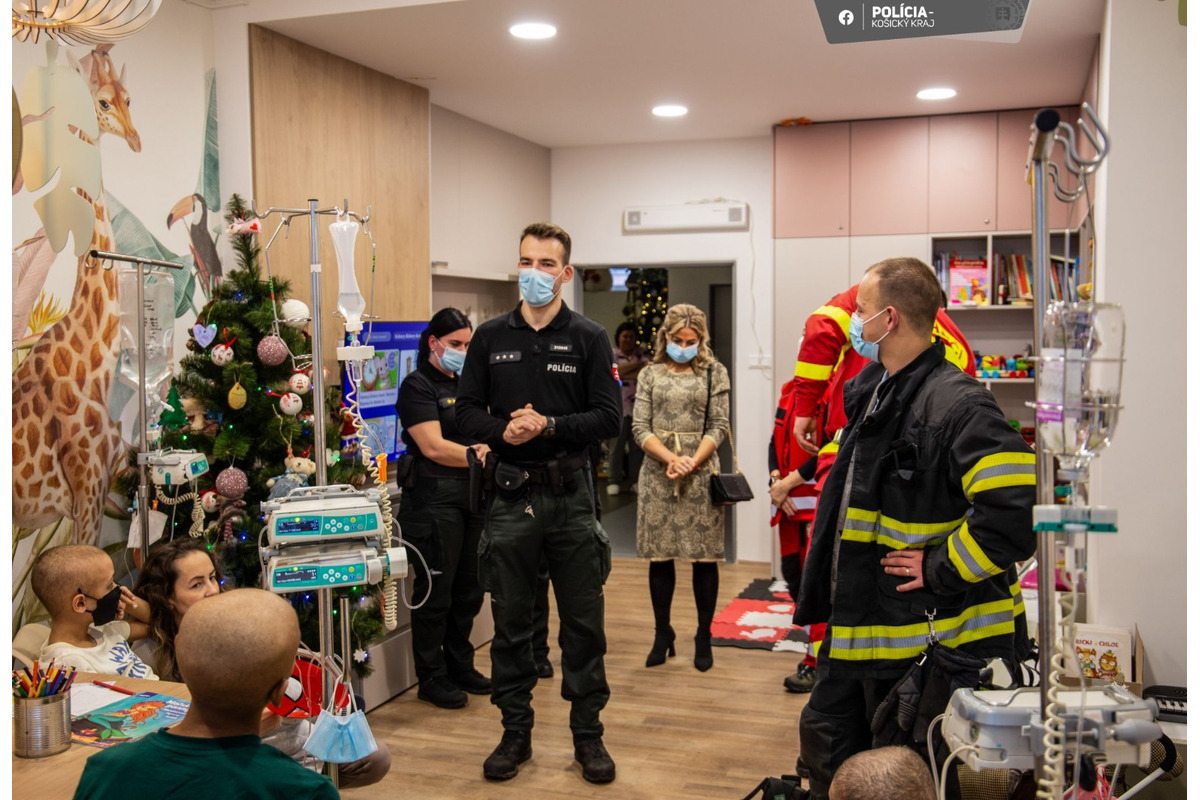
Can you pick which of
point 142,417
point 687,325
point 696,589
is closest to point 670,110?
point 687,325

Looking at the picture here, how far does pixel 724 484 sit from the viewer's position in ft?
14.9

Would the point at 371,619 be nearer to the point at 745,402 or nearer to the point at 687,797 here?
the point at 687,797

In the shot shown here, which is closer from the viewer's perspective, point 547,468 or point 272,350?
point 547,468

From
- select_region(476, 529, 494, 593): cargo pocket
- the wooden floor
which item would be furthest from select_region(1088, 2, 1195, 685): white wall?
select_region(476, 529, 494, 593): cargo pocket

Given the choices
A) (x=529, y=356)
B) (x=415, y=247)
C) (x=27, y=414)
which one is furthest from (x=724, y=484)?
(x=27, y=414)

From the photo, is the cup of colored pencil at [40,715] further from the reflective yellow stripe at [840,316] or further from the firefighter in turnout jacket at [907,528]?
the reflective yellow stripe at [840,316]

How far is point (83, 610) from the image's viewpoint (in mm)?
2730

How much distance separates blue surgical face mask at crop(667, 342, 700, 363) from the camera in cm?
463

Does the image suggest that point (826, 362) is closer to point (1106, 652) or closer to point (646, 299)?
point (1106, 652)

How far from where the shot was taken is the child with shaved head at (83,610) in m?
2.70

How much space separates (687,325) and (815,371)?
84cm

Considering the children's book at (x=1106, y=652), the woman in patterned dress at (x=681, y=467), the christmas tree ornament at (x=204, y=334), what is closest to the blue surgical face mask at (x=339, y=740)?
the christmas tree ornament at (x=204, y=334)

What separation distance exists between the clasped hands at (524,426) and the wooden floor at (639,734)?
1.10 meters

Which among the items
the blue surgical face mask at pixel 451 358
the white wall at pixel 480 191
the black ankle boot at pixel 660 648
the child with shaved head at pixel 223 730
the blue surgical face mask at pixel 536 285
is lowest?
the black ankle boot at pixel 660 648
